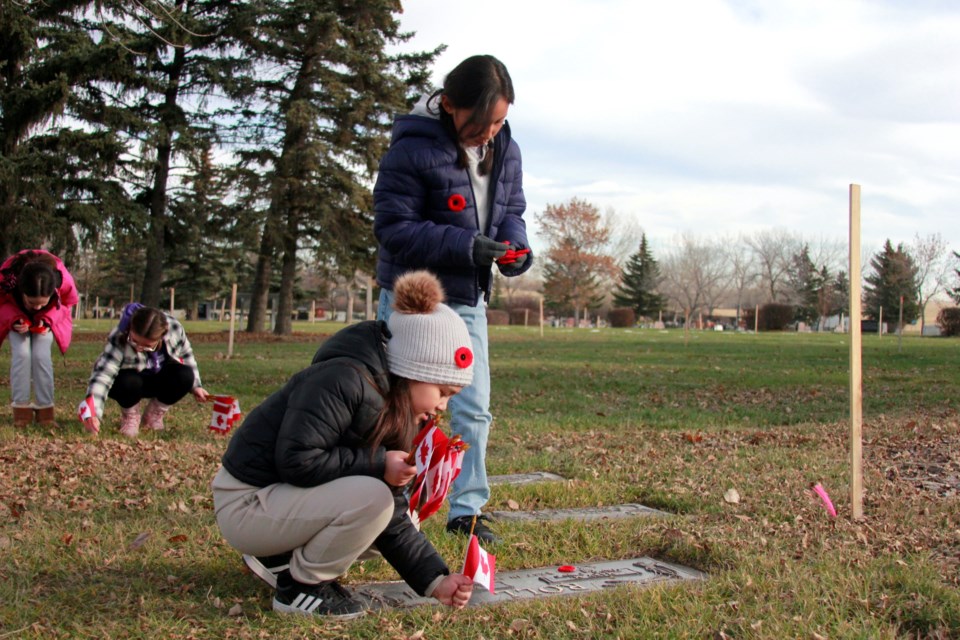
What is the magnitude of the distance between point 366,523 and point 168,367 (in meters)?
4.20

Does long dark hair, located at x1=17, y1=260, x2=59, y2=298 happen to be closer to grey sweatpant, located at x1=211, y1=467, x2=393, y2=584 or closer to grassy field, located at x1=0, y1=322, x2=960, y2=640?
grassy field, located at x1=0, y1=322, x2=960, y2=640

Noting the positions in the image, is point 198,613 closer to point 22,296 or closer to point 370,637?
point 370,637

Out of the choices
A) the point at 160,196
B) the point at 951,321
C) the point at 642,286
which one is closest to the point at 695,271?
the point at 642,286

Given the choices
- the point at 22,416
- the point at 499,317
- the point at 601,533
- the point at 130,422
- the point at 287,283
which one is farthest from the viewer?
the point at 499,317

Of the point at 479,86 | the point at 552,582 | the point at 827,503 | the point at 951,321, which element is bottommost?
the point at 552,582

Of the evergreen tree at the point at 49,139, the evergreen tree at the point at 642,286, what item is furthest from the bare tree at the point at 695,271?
the evergreen tree at the point at 49,139

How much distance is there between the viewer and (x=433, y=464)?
262 cm

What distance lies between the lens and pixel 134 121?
2081cm

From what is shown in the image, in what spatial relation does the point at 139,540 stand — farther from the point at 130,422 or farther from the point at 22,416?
the point at 22,416

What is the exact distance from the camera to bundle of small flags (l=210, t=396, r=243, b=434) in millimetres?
6102

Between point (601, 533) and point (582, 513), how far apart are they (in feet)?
1.55

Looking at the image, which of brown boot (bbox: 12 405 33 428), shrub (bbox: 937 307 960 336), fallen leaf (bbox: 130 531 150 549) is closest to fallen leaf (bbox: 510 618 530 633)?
fallen leaf (bbox: 130 531 150 549)

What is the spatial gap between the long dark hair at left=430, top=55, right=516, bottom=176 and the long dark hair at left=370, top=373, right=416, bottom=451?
1.23 m

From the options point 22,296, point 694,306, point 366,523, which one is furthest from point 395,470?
point 694,306
